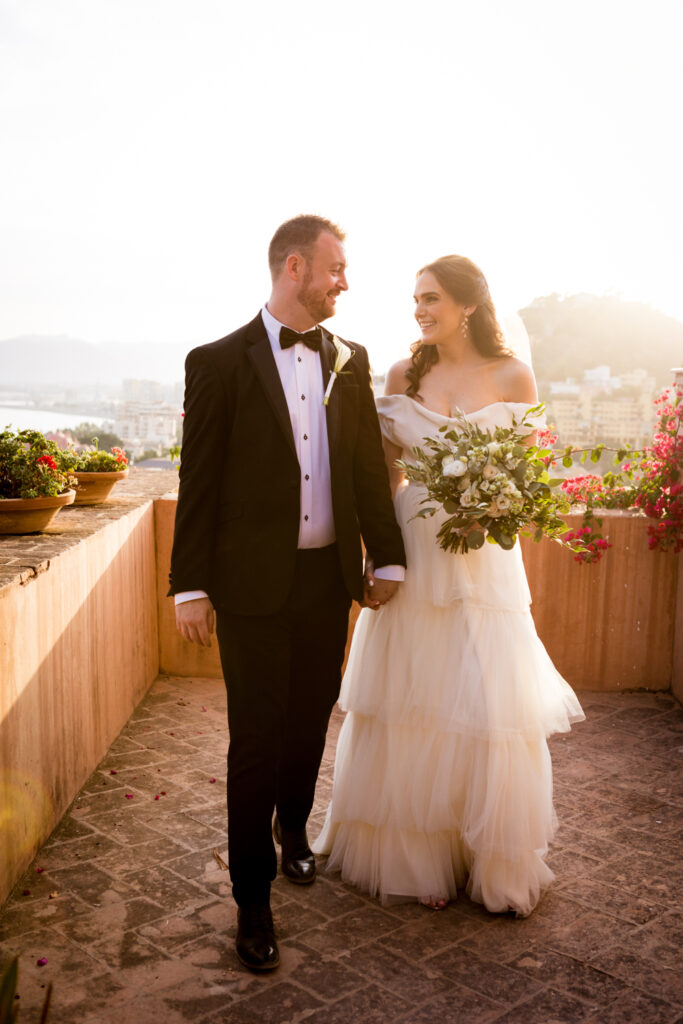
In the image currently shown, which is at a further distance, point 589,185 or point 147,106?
point 589,185

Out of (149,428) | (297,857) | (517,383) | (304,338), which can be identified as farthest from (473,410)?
(149,428)

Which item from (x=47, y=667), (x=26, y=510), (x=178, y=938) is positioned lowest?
(x=178, y=938)

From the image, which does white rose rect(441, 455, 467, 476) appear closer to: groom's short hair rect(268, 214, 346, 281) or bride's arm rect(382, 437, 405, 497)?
bride's arm rect(382, 437, 405, 497)

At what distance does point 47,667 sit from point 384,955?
1.72 meters

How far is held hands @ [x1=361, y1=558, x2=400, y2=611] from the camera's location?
134 inches

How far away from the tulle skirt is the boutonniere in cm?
59

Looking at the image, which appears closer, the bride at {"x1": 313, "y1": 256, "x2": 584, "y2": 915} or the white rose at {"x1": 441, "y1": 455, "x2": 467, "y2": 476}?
the white rose at {"x1": 441, "y1": 455, "x2": 467, "y2": 476}

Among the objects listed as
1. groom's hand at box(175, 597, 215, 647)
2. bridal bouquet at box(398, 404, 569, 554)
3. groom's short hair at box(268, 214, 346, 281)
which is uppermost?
groom's short hair at box(268, 214, 346, 281)

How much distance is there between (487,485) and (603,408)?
6.53 meters

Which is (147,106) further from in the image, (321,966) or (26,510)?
(321,966)

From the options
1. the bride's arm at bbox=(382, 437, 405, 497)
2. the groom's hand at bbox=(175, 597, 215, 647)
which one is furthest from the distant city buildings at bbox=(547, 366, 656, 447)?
the groom's hand at bbox=(175, 597, 215, 647)

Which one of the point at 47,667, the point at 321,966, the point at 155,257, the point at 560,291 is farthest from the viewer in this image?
the point at 155,257

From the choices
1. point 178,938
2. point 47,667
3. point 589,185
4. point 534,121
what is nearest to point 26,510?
point 47,667

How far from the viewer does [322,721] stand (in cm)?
348
